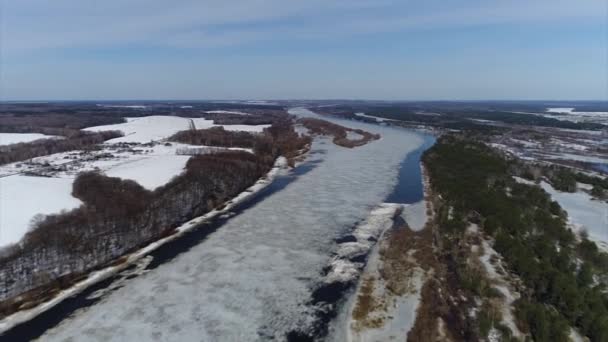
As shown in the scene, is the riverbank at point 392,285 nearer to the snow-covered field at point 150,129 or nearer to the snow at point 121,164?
the snow at point 121,164

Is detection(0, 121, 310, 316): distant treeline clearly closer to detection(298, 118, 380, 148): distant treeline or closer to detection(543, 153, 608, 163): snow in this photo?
detection(298, 118, 380, 148): distant treeline

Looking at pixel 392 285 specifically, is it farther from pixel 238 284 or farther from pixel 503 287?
pixel 238 284

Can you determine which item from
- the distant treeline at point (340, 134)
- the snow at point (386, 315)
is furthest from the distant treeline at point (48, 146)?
the snow at point (386, 315)

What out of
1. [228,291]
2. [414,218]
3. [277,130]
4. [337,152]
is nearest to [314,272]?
[228,291]

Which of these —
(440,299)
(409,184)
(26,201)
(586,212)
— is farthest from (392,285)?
(26,201)

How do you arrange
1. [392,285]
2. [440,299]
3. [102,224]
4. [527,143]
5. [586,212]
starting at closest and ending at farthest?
[440,299] < [392,285] < [102,224] < [586,212] < [527,143]

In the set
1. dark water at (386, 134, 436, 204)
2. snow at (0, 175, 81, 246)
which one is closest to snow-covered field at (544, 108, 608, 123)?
dark water at (386, 134, 436, 204)
